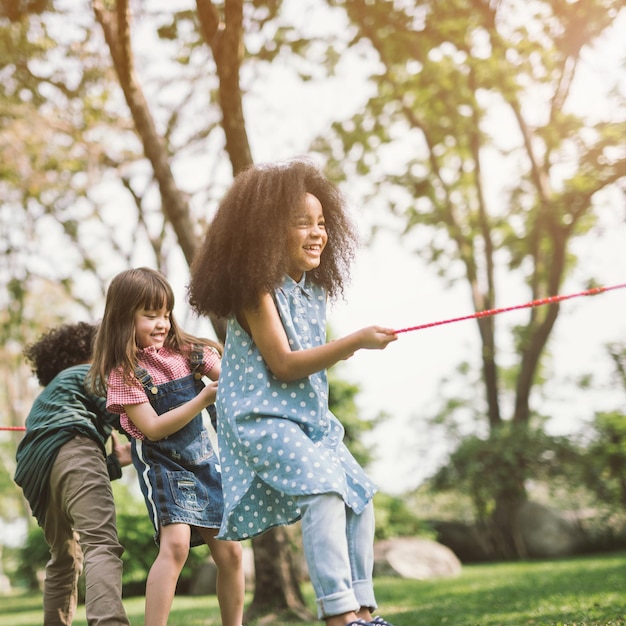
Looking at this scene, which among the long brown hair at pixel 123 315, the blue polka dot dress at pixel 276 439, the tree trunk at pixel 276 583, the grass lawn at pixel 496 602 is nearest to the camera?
the blue polka dot dress at pixel 276 439

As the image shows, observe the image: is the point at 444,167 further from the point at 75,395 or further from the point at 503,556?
the point at 75,395

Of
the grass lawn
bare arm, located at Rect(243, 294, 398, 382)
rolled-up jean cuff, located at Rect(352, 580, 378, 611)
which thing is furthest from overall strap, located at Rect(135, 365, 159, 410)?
the grass lawn

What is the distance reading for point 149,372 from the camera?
10.5 feet

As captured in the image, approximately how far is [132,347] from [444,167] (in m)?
10.5

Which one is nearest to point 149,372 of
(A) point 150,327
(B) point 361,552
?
(A) point 150,327

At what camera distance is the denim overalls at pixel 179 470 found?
3078 millimetres

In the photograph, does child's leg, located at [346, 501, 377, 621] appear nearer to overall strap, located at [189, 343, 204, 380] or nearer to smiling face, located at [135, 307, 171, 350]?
overall strap, located at [189, 343, 204, 380]

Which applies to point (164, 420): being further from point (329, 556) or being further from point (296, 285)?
point (329, 556)

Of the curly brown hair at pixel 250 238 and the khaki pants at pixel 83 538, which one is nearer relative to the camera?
the curly brown hair at pixel 250 238

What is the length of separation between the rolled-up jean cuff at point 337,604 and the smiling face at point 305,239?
104 centimetres

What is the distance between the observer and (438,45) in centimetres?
1000

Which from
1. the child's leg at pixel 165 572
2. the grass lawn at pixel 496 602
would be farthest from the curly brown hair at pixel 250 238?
the grass lawn at pixel 496 602

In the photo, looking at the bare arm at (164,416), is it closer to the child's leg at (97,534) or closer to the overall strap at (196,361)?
the overall strap at (196,361)

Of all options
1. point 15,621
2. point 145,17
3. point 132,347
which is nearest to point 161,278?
point 132,347
